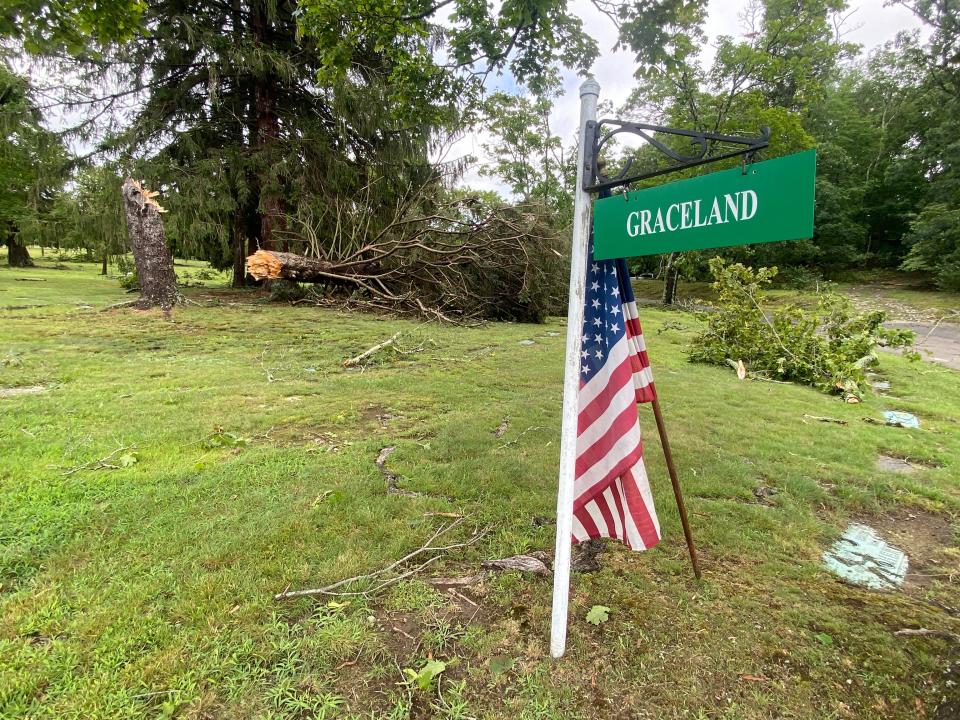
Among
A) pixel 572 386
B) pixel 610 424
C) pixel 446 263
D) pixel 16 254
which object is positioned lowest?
pixel 610 424

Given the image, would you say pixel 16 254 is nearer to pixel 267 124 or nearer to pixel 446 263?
pixel 267 124

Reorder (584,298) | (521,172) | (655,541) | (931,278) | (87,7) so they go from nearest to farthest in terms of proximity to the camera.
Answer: (584,298) < (655,541) < (87,7) < (931,278) < (521,172)

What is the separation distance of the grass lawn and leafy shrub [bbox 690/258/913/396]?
5.68 feet

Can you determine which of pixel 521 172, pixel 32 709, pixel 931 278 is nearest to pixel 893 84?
pixel 931 278

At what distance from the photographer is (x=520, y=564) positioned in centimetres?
203

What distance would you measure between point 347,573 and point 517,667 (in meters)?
0.79

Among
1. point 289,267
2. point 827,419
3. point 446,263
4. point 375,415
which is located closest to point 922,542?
point 827,419

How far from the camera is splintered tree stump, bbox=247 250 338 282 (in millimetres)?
9547

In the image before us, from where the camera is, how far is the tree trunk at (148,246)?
787 centimetres

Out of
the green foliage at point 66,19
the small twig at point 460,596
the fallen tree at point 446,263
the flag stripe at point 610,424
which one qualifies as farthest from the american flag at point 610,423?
the fallen tree at point 446,263

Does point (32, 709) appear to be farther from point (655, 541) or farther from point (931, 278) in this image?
point (931, 278)

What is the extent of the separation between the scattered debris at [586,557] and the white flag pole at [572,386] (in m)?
0.53

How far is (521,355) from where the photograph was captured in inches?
270

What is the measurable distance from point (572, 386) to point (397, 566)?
3.71ft
